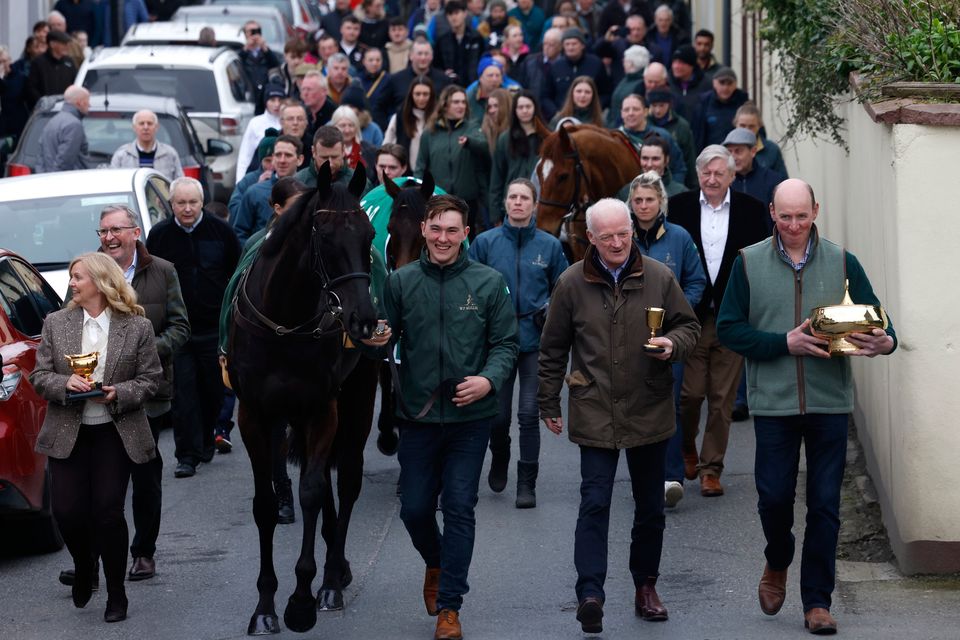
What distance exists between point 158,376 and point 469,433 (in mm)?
1658

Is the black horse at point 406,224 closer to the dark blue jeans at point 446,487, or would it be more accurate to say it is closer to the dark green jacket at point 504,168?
the dark blue jeans at point 446,487

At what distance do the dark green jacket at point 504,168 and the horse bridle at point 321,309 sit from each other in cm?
710

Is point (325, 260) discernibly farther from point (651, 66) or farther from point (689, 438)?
point (651, 66)

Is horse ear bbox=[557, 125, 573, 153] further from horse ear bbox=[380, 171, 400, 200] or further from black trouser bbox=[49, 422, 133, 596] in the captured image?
black trouser bbox=[49, 422, 133, 596]

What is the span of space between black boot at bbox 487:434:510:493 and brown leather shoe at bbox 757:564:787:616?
309cm

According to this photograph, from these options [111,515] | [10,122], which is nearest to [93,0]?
[10,122]

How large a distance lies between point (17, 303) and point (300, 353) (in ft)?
7.95

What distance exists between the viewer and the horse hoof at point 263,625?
802 cm

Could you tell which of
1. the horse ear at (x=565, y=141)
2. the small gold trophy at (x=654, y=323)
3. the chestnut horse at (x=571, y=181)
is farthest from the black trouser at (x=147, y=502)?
the horse ear at (x=565, y=141)

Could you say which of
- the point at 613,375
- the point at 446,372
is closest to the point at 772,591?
the point at 613,375

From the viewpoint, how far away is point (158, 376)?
8430 millimetres

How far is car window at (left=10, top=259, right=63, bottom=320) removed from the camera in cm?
1014

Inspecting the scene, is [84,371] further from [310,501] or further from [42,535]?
[42,535]

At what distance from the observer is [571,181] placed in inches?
527
